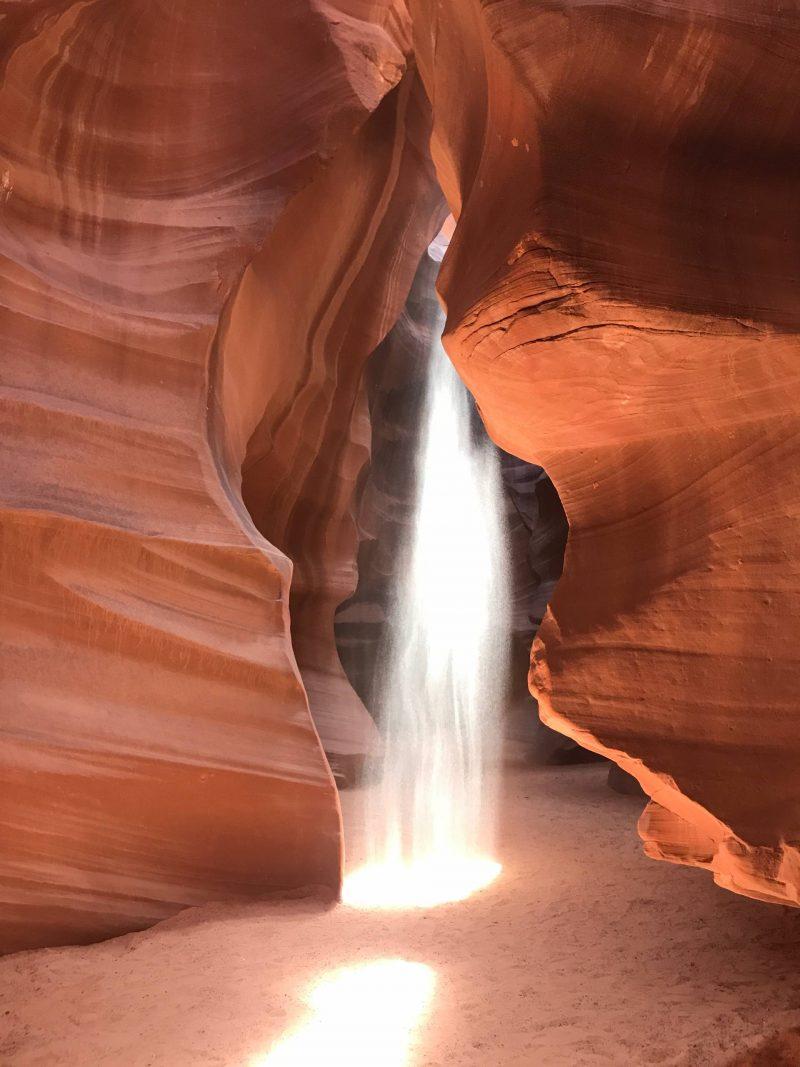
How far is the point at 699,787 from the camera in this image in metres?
2.40

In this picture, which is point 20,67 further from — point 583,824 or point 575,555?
point 583,824

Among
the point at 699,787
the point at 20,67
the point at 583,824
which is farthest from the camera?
the point at 583,824

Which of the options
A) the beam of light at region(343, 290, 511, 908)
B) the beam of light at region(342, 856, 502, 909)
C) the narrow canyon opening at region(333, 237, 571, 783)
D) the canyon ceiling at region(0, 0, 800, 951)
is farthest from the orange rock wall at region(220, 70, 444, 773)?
the beam of light at region(342, 856, 502, 909)

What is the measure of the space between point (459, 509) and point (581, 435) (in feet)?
26.2

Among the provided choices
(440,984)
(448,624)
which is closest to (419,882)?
(440,984)

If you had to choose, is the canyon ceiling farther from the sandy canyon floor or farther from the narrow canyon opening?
the narrow canyon opening

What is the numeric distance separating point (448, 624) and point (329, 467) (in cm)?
339

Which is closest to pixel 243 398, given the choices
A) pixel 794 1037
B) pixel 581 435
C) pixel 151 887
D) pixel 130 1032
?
pixel 151 887

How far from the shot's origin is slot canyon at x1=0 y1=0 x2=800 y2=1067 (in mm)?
2311

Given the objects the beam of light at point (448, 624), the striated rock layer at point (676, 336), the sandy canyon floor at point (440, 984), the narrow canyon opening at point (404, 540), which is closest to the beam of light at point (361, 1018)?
the sandy canyon floor at point (440, 984)

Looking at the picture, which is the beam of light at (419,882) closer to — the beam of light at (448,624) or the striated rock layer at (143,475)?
the striated rock layer at (143,475)

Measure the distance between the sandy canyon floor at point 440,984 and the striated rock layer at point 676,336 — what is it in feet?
1.88

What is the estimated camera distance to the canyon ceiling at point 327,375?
7.52 ft

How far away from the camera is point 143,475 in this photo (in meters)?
4.18
